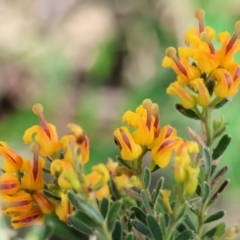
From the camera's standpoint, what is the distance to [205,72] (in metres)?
0.48

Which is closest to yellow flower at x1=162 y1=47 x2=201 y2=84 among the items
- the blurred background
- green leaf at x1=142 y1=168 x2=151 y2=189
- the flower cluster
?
the flower cluster

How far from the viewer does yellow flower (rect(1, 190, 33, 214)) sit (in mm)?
435

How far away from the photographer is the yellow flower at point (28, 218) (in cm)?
45

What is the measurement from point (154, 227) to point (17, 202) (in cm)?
12

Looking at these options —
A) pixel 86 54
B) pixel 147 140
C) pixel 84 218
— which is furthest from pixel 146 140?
pixel 86 54

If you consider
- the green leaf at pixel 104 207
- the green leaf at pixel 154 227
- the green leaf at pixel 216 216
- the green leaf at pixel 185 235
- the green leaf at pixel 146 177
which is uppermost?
the green leaf at pixel 146 177

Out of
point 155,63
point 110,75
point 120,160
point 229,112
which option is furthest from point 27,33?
point 120,160

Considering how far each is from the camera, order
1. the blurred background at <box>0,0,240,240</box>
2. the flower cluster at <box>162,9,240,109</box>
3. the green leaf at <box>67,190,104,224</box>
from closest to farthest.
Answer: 1. the green leaf at <box>67,190,104,224</box>
2. the flower cluster at <box>162,9,240,109</box>
3. the blurred background at <box>0,0,240,240</box>

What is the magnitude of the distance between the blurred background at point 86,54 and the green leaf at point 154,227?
1.06 meters

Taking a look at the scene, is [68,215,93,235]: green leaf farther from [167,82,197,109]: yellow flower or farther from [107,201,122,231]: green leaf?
[167,82,197,109]: yellow flower

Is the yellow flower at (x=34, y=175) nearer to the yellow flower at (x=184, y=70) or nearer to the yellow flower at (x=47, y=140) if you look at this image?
the yellow flower at (x=47, y=140)

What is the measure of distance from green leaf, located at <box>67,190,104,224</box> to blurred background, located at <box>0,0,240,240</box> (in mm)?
1099

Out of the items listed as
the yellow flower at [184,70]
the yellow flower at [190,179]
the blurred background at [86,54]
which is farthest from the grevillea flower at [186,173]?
the blurred background at [86,54]

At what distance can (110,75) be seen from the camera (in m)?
1.82
